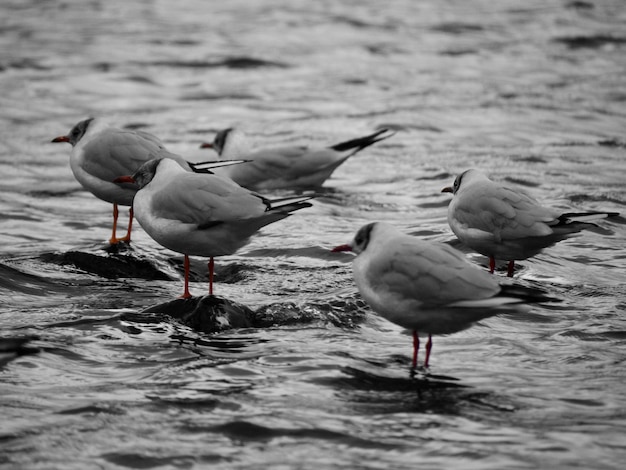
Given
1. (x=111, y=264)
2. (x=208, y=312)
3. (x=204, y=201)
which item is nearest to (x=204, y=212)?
(x=204, y=201)

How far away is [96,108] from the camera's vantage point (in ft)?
55.8

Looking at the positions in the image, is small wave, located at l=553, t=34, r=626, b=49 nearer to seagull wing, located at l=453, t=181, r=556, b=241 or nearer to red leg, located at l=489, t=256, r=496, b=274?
red leg, located at l=489, t=256, r=496, b=274

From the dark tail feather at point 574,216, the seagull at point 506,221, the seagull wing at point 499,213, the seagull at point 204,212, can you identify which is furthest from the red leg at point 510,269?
the seagull at point 204,212

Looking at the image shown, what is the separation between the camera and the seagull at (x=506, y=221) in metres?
7.93

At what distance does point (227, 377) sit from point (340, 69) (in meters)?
14.4

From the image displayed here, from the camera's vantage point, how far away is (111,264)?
9016 millimetres

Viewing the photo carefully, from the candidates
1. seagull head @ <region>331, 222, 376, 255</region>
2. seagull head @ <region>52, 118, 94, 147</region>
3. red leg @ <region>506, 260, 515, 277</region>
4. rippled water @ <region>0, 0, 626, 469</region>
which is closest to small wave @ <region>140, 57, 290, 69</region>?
rippled water @ <region>0, 0, 626, 469</region>

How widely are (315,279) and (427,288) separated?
2.48 metres

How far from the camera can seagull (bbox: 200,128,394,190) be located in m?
12.0

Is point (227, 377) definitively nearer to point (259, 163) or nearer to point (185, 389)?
point (185, 389)

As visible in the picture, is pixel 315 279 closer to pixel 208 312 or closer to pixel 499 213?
pixel 208 312

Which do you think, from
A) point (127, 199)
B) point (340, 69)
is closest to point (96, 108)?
point (340, 69)

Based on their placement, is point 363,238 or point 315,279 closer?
point 363,238

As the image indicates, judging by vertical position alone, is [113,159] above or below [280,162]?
above
